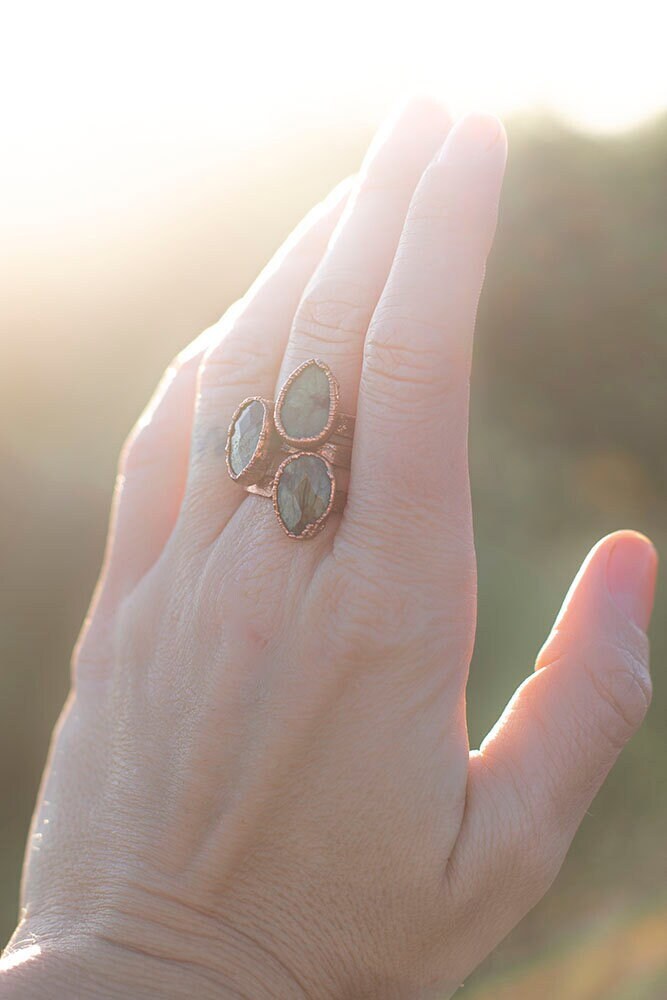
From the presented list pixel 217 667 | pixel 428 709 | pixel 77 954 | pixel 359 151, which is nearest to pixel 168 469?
pixel 217 667

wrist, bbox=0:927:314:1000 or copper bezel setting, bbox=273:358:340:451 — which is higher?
copper bezel setting, bbox=273:358:340:451

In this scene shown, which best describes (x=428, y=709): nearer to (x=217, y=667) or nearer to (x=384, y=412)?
(x=217, y=667)

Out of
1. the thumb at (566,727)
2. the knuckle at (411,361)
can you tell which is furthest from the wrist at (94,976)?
the knuckle at (411,361)

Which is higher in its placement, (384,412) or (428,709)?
(384,412)

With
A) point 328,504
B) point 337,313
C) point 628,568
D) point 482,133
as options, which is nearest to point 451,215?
point 482,133

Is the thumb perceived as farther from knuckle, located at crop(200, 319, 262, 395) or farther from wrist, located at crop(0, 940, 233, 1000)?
knuckle, located at crop(200, 319, 262, 395)

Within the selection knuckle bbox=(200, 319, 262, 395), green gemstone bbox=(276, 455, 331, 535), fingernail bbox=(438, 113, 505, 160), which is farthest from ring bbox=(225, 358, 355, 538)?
fingernail bbox=(438, 113, 505, 160)
